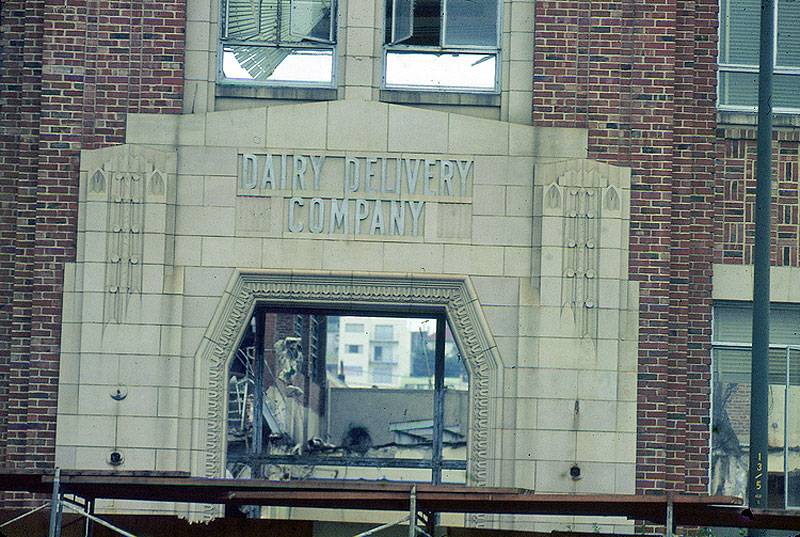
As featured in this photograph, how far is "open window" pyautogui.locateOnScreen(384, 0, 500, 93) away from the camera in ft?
56.9

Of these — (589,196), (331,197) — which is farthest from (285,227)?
(589,196)

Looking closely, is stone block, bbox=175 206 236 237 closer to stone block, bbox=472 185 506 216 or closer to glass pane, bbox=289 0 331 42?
glass pane, bbox=289 0 331 42

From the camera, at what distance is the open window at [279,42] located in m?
17.3

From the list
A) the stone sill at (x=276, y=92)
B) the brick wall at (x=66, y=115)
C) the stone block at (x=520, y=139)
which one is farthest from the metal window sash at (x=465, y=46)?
the brick wall at (x=66, y=115)

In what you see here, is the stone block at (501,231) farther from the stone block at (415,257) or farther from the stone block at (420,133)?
the stone block at (420,133)

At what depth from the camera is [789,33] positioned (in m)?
18.4

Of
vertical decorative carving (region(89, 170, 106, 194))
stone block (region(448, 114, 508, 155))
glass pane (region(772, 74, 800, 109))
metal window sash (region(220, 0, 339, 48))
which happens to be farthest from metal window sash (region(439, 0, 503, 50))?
vertical decorative carving (region(89, 170, 106, 194))

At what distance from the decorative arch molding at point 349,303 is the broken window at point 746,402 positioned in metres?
2.87

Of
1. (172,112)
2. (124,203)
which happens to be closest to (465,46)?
(172,112)

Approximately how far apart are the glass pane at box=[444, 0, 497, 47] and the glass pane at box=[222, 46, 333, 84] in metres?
1.40

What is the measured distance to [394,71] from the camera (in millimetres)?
17344

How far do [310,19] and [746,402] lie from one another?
6713 millimetres

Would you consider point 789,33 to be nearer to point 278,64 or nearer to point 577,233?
point 577,233

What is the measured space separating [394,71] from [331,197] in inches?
64.8
